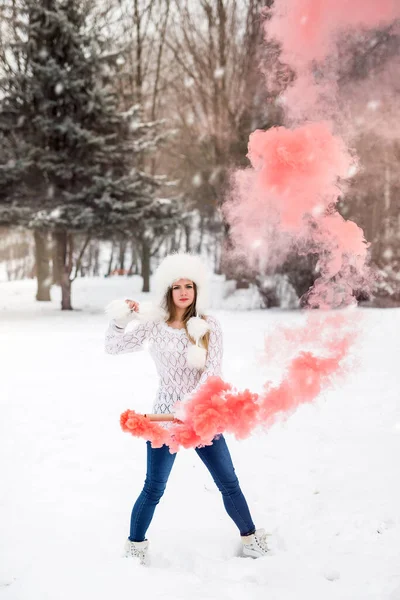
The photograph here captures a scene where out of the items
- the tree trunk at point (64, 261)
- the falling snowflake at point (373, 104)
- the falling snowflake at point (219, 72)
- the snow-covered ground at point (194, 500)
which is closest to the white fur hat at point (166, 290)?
the snow-covered ground at point (194, 500)

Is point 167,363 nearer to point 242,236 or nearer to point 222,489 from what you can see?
point 222,489

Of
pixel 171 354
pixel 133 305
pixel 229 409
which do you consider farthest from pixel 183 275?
pixel 229 409

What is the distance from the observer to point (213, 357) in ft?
10.6

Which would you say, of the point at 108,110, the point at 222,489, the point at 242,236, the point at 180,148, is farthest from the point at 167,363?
the point at 180,148

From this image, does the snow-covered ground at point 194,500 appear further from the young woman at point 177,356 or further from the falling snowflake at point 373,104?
the falling snowflake at point 373,104

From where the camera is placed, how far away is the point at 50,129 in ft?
53.4

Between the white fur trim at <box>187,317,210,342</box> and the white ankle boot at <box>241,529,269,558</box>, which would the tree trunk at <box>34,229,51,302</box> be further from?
the white ankle boot at <box>241,529,269,558</box>

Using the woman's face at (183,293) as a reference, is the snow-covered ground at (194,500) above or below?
below

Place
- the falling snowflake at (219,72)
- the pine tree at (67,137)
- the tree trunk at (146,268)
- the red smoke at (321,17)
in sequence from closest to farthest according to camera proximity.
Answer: the red smoke at (321,17) < the pine tree at (67,137) < the falling snowflake at (219,72) < the tree trunk at (146,268)

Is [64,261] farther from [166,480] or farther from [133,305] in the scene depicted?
[166,480]

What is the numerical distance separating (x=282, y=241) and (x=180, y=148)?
32.3 feet

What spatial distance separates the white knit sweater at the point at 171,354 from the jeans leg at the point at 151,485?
27 cm

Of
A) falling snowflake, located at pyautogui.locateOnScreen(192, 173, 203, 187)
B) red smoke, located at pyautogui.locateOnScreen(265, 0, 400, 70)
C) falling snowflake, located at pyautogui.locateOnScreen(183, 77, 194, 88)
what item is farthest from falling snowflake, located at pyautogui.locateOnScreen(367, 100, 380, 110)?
falling snowflake, located at pyautogui.locateOnScreen(192, 173, 203, 187)

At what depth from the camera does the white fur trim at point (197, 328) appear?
315cm
